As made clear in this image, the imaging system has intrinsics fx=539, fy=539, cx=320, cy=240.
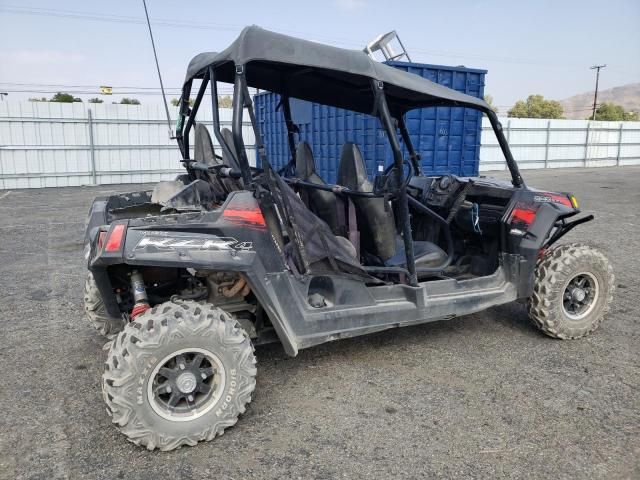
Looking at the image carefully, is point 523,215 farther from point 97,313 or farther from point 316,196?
point 97,313

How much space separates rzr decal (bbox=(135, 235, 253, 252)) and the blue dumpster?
7180 mm

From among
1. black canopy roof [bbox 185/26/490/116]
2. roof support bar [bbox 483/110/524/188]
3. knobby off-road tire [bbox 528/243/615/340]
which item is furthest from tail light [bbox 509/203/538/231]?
black canopy roof [bbox 185/26/490/116]

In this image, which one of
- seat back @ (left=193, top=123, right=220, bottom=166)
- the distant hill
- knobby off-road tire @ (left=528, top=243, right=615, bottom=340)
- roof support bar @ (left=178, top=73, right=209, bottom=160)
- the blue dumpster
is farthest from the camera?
the distant hill

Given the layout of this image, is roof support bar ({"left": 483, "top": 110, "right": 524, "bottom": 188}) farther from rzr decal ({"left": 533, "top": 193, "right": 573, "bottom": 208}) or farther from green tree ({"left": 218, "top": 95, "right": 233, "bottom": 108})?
green tree ({"left": 218, "top": 95, "right": 233, "bottom": 108})

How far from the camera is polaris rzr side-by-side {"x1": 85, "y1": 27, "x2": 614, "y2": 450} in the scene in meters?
2.81

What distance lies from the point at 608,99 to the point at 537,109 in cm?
13056

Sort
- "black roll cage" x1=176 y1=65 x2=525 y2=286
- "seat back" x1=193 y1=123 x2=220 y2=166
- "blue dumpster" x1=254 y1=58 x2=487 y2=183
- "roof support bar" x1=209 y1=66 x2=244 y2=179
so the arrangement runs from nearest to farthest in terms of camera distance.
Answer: "black roll cage" x1=176 y1=65 x2=525 y2=286, "roof support bar" x1=209 y1=66 x2=244 y2=179, "seat back" x1=193 y1=123 x2=220 y2=166, "blue dumpster" x1=254 y1=58 x2=487 y2=183

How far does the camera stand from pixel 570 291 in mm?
4301

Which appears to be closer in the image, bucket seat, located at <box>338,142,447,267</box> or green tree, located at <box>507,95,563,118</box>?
bucket seat, located at <box>338,142,447,267</box>

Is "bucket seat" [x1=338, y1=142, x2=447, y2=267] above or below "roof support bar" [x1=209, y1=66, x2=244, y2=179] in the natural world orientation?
below

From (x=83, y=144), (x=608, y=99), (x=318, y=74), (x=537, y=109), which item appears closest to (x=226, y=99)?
(x=318, y=74)

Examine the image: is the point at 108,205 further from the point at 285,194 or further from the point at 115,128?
the point at 115,128

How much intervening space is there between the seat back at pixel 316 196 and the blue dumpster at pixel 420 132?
6068 millimetres

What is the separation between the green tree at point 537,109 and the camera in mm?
49188
